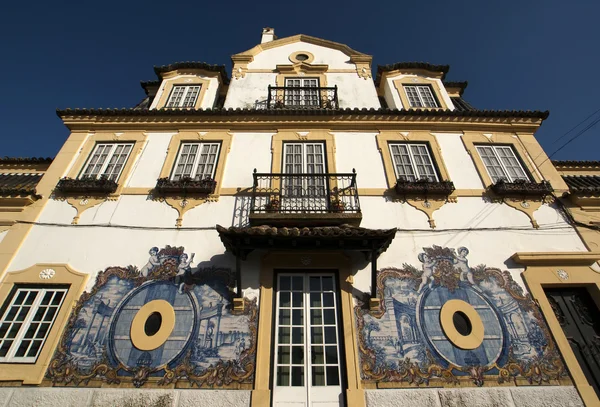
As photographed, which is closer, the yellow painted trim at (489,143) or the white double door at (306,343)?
the white double door at (306,343)

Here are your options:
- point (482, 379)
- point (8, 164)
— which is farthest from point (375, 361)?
point (8, 164)

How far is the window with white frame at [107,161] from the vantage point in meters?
9.13

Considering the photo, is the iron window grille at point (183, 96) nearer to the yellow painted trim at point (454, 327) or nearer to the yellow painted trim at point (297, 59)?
the yellow painted trim at point (297, 59)

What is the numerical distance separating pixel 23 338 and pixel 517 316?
10668 millimetres

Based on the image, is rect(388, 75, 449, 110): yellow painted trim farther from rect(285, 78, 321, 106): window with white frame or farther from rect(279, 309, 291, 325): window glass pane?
rect(279, 309, 291, 325): window glass pane

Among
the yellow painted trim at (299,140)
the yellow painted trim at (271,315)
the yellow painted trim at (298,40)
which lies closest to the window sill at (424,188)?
the yellow painted trim at (299,140)

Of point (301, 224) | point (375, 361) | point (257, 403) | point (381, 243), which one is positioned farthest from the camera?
point (301, 224)

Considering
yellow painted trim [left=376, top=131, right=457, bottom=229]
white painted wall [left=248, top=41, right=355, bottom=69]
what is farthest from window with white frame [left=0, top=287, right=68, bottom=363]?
white painted wall [left=248, top=41, right=355, bottom=69]

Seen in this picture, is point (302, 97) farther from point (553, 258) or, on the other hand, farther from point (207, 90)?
point (553, 258)

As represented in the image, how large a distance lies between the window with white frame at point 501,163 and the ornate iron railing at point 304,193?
4434 mm

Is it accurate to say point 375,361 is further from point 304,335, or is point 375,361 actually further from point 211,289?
point 211,289

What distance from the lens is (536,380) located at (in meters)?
5.98

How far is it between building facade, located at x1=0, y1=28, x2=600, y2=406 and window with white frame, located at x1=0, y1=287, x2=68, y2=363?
0.13 feet

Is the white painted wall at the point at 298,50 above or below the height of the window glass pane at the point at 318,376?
above
